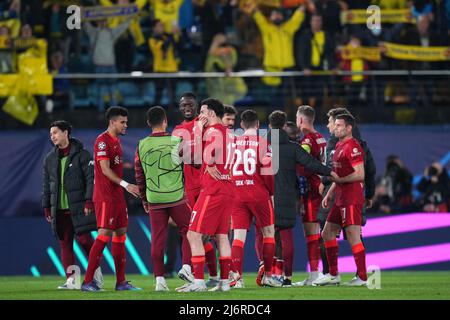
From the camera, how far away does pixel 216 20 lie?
70.1 feet

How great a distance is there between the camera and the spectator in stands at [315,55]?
2055cm

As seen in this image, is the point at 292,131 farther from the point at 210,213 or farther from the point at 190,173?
the point at 210,213

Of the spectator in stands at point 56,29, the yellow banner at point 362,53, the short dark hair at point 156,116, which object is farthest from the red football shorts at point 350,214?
the spectator in stands at point 56,29

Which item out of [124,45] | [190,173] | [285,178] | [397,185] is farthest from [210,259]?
[124,45]

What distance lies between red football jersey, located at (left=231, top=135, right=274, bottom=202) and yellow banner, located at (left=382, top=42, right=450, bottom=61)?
8472mm

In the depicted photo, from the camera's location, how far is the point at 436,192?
1909 cm

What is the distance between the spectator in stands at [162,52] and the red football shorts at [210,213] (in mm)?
8573

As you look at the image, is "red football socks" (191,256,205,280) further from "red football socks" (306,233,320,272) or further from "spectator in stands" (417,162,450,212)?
"spectator in stands" (417,162,450,212)

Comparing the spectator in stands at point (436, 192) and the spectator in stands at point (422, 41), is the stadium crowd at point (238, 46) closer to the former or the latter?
the spectator in stands at point (422, 41)

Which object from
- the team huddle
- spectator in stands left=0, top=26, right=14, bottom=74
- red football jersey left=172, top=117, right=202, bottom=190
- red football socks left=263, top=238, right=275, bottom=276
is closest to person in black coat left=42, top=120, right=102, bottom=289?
the team huddle

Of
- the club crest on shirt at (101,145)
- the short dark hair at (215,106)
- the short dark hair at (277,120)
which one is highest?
the short dark hair at (215,106)
